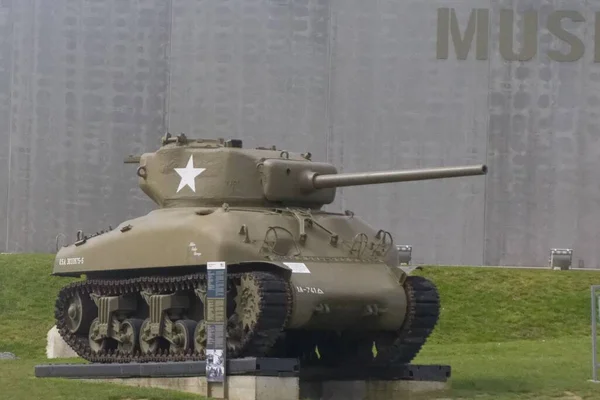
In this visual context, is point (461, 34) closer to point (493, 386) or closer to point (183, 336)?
point (493, 386)

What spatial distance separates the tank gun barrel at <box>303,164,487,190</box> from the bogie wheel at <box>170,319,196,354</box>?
2.82 m

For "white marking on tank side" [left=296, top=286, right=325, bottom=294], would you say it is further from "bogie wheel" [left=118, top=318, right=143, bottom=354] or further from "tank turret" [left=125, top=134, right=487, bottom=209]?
"bogie wheel" [left=118, top=318, right=143, bottom=354]

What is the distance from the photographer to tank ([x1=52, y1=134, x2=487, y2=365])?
18641mm

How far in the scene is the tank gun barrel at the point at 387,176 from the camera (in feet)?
62.2

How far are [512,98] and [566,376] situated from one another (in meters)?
17.4

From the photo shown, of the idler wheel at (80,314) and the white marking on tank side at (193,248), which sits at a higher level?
the white marking on tank side at (193,248)

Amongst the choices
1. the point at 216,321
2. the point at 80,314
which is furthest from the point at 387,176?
the point at 80,314

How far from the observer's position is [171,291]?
19984 mm

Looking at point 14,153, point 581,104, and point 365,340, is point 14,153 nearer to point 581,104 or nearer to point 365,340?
point 581,104

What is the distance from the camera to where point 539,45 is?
1496 inches

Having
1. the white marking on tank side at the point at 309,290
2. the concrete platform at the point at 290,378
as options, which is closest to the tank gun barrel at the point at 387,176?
the white marking on tank side at the point at 309,290

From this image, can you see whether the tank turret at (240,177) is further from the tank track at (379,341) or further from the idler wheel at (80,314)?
the idler wheel at (80,314)

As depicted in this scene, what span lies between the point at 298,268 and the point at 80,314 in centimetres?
481

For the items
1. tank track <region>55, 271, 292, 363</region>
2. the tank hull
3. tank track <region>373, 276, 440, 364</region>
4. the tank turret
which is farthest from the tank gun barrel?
tank track <region>55, 271, 292, 363</region>
